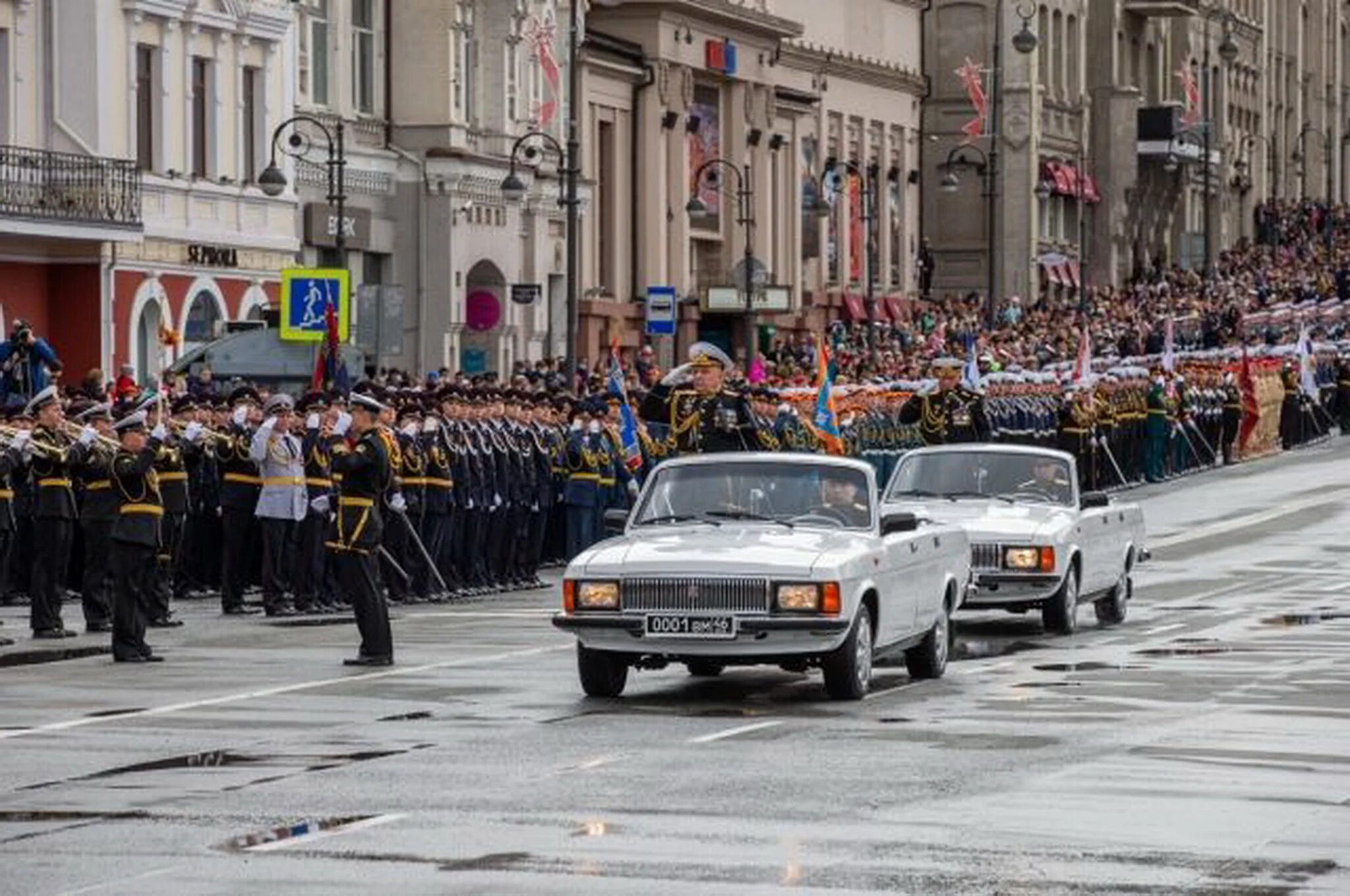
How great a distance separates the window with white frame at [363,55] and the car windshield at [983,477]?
30.7 meters

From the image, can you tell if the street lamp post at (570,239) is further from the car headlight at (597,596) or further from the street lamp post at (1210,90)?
the street lamp post at (1210,90)

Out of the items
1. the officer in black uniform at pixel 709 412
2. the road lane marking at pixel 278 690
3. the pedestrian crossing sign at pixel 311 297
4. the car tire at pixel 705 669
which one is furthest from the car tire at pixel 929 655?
the pedestrian crossing sign at pixel 311 297

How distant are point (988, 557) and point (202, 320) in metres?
25.2

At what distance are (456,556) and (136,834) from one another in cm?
2040

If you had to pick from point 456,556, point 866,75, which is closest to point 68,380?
point 456,556

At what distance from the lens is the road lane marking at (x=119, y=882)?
46.4ft

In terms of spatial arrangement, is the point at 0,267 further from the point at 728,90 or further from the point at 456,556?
the point at 728,90

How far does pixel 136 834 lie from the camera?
15922 mm

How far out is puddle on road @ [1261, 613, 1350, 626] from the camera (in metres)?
31.8

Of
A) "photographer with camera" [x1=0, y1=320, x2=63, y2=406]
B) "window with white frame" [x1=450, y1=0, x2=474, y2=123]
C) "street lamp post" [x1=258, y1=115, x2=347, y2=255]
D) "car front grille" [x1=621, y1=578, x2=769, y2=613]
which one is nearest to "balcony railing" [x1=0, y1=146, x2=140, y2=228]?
"street lamp post" [x1=258, y1=115, x2=347, y2=255]

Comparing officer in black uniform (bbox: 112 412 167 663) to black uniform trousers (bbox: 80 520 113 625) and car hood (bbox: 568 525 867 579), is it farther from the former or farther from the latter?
car hood (bbox: 568 525 867 579)

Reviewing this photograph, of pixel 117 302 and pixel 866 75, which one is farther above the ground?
pixel 866 75

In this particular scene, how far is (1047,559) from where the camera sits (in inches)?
1161

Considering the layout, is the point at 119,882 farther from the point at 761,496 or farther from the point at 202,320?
the point at 202,320
